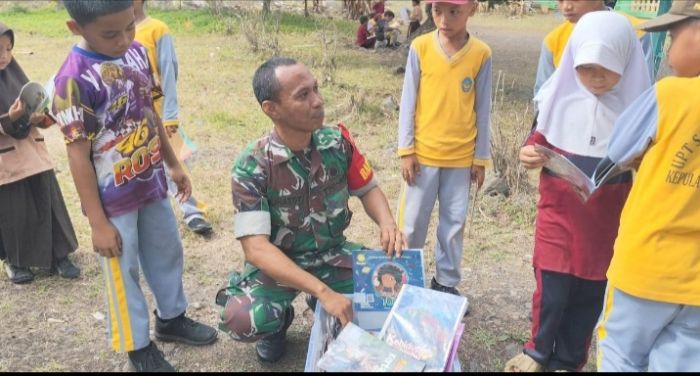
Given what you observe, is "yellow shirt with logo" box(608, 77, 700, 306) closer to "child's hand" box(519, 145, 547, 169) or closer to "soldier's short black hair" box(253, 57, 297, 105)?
"child's hand" box(519, 145, 547, 169)

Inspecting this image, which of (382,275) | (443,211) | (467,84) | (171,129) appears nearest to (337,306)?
(382,275)

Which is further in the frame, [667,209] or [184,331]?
[184,331]

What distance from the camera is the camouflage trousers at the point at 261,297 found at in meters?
2.40

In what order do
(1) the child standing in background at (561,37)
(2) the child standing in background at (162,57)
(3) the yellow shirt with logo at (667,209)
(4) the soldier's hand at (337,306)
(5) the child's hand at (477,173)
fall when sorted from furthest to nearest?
(2) the child standing in background at (162,57) < (5) the child's hand at (477,173) < (1) the child standing in background at (561,37) < (4) the soldier's hand at (337,306) < (3) the yellow shirt with logo at (667,209)

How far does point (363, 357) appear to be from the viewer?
1.78 m

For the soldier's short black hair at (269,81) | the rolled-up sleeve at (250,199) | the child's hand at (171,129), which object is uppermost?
the soldier's short black hair at (269,81)

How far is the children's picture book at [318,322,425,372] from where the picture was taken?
5.71ft

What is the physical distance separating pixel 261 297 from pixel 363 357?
79cm

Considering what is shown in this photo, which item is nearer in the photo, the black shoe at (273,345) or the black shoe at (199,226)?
the black shoe at (273,345)

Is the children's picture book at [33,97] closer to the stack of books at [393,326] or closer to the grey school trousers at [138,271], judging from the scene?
the grey school trousers at [138,271]

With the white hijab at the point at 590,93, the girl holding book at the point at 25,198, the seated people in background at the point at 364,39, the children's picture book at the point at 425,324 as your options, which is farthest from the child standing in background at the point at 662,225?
the seated people in background at the point at 364,39

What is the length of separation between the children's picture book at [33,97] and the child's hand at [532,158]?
6.81ft

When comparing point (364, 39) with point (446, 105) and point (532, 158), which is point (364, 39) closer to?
point (446, 105)

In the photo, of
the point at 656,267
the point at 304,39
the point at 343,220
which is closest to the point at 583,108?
the point at 656,267
